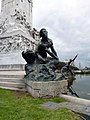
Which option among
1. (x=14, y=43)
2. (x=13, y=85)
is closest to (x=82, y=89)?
(x=13, y=85)

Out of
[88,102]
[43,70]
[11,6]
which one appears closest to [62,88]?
[43,70]

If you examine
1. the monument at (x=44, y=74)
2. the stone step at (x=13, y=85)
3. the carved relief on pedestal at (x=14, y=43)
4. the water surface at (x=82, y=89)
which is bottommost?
the water surface at (x=82, y=89)

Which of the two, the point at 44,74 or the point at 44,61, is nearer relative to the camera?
the point at 44,74

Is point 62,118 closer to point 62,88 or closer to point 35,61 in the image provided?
point 62,88

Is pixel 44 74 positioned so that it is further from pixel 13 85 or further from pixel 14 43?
pixel 14 43

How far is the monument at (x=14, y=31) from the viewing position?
15454 mm

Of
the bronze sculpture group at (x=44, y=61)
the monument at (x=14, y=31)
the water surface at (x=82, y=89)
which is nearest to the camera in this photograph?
the water surface at (x=82, y=89)

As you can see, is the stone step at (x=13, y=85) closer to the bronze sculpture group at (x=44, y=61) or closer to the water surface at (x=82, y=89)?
the bronze sculpture group at (x=44, y=61)

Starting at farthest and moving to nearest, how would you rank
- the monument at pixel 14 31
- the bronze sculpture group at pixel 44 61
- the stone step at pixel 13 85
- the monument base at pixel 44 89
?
1. the monument at pixel 14 31
2. the stone step at pixel 13 85
3. the bronze sculpture group at pixel 44 61
4. the monument base at pixel 44 89

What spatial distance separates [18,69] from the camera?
45.9 ft

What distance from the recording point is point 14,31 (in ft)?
52.5

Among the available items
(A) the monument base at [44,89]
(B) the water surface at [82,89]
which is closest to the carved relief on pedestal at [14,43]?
(B) the water surface at [82,89]

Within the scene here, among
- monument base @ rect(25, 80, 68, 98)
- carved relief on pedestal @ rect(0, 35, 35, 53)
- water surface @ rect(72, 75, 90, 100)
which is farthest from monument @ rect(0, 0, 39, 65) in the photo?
monument base @ rect(25, 80, 68, 98)

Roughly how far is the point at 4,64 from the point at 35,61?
723cm
